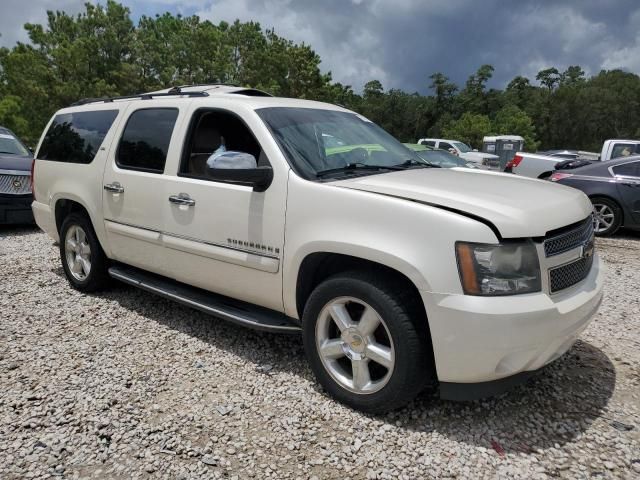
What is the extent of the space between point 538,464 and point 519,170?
13.2 metres

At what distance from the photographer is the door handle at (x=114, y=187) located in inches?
164

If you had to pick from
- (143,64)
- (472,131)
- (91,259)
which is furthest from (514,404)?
(472,131)

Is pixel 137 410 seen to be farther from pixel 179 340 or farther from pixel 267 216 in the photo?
pixel 267 216

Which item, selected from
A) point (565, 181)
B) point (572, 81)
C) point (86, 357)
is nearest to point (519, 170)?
point (565, 181)

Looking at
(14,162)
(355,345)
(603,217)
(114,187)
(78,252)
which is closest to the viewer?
(355,345)

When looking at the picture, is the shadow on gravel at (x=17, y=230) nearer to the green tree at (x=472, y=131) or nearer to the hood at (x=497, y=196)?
the hood at (x=497, y=196)

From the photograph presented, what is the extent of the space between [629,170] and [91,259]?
856 cm

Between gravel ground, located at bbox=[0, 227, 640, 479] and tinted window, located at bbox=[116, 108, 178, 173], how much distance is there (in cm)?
138

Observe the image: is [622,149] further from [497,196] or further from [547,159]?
[497,196]

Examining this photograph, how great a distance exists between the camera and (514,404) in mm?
2977

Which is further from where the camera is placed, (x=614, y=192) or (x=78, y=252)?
(x=614, y=192)

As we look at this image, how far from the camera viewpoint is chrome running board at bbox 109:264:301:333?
10.6 feet

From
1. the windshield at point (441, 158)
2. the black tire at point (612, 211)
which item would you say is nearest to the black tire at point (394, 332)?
the black tire at point (612, 211)

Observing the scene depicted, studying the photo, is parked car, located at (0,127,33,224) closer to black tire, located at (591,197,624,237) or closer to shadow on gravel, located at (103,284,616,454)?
shadow on gravel, located at (103,284,616,454)
